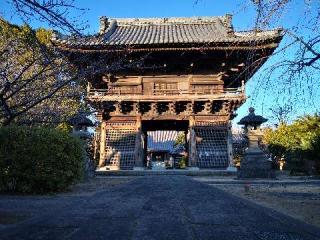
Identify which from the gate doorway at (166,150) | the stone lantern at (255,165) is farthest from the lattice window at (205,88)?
the gate doorway at (166,150)

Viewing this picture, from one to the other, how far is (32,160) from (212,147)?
11932 millimetres

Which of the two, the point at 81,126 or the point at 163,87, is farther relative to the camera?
the point at 163,87

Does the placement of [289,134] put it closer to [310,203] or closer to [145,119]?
[145,119]

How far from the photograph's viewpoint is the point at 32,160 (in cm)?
892

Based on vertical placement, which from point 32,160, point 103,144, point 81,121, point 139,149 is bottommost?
point 32,160

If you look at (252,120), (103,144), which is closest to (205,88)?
(252,120)

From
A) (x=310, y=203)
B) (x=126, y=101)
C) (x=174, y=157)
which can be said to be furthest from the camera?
(x=174, y=157)

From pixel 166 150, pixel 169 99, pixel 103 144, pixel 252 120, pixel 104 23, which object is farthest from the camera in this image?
pixel 166 150

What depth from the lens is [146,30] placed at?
23234 millimetres

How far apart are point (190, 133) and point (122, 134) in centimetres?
381

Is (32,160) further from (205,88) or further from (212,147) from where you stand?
(205,88)

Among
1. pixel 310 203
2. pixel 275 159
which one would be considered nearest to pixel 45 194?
pixel 310 203

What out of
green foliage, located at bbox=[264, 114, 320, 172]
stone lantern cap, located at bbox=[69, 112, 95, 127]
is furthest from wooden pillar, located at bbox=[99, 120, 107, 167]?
green foliage, located at bbox=[264, 114, 320, 172]

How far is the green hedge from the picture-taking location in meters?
8.88
